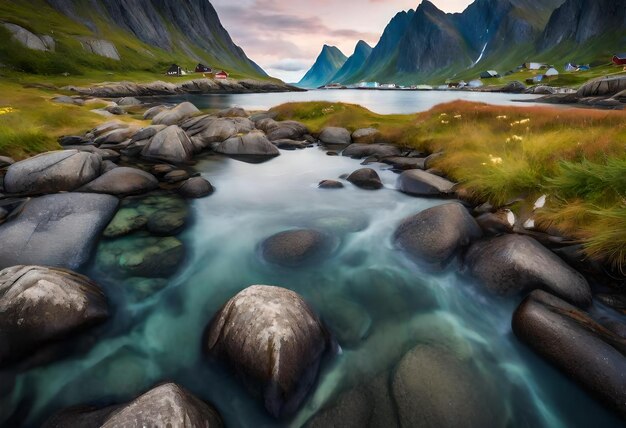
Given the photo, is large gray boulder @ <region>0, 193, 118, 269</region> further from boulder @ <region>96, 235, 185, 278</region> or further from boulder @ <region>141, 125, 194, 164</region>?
boulder @ <region>141, 125, 194, 164</region>

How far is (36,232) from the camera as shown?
8.23 metres

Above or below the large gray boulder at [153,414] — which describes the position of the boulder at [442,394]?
below

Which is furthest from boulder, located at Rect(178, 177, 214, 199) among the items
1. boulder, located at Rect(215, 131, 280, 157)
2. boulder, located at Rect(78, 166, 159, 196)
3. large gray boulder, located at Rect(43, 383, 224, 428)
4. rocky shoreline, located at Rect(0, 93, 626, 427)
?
large gray boulder, located at Rect(43, 383, 224, 428)

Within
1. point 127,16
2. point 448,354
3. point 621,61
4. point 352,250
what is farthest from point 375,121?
point 127,16

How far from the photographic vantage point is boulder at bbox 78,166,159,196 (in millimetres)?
11977

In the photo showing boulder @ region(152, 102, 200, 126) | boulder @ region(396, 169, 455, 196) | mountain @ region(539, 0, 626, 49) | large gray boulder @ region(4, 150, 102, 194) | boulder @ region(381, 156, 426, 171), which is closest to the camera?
large gray boulder @ region(4, 150, 102, 194)

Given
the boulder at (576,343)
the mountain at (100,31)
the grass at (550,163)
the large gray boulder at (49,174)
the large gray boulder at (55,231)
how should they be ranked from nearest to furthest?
the boulder at (576,343), the grass at (550,163), the large gray boulder at (55,231), the large gray boulder at (49,174), the mountain at (100,31)

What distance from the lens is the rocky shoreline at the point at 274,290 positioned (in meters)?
4.64

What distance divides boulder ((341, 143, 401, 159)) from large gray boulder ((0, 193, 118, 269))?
47.9ft

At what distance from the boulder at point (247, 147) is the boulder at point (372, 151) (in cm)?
525

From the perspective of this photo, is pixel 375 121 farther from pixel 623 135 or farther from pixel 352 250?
pixel 352 250

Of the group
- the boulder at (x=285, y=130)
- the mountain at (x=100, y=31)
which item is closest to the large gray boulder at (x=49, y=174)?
the boulder at (x=285, y=130)

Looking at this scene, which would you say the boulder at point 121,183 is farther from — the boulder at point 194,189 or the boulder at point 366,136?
the boulder at point 366,136

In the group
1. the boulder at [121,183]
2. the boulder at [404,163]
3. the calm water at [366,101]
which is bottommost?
the calm water at [366,101]
